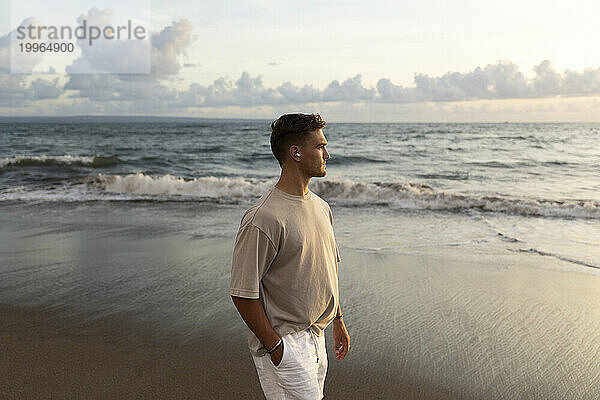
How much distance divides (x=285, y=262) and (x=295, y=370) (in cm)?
44

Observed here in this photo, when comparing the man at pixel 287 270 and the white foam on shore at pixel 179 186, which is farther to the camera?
the white foam on shore at pixel 179 186

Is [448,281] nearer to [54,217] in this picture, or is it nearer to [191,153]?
[54,217]

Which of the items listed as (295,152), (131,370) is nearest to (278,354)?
(295,152)

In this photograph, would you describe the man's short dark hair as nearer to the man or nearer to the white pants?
the man

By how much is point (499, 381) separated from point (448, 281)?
228cm

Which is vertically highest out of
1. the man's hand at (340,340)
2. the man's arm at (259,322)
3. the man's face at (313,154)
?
the man's face at (313,154)

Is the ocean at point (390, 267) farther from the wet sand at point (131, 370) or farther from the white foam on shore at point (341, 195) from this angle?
the wet sand at point (131, 370)

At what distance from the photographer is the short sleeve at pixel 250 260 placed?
200 cm

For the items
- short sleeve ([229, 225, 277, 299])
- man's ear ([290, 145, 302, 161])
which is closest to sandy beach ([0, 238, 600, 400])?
short sleeve ([229, 225, 277, 299])

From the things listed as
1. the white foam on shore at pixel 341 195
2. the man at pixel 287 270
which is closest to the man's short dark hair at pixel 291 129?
the man at pixel 287 270

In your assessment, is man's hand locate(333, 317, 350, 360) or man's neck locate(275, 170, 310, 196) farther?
man's hand locate(333, 317, 350, 360)

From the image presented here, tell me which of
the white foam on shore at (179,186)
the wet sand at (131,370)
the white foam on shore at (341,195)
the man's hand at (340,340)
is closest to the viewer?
the man's hand at (340,340)

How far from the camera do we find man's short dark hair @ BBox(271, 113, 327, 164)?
211cm

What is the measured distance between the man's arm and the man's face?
22.7 inches
